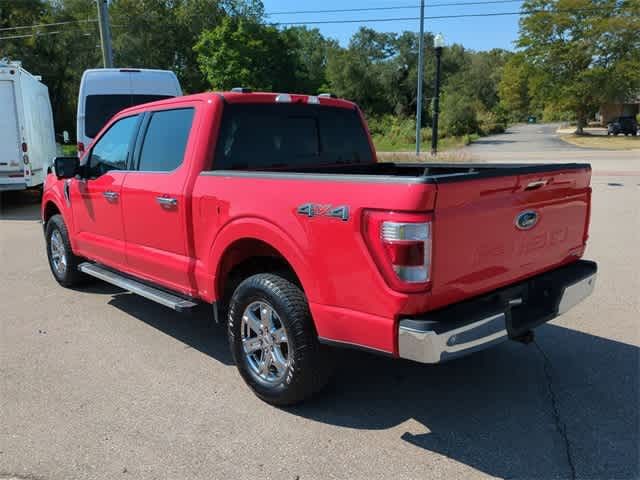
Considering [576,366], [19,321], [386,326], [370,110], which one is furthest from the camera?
[370,110]

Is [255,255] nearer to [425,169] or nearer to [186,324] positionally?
[186,324]

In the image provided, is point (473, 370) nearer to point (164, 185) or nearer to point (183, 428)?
point (183, 428)

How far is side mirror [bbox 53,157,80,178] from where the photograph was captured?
5.13 metres

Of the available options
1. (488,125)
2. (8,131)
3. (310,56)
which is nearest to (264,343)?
(8,131)

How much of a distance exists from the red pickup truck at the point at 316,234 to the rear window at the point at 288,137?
1 cm

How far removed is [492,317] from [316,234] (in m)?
1.03

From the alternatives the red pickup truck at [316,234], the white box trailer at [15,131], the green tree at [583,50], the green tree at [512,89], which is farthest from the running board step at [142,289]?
the green tree at [512,89]

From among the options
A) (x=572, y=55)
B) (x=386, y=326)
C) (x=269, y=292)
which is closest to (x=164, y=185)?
(x=269, y=292)

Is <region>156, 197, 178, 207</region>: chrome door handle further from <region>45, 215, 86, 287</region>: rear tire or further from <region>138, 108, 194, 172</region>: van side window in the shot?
<region>45, 215, 86, 287</region>: rear tire

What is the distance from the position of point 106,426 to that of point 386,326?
1.86 metres

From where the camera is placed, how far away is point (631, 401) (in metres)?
3.51

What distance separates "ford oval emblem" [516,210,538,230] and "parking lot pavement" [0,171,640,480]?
3.83 ft

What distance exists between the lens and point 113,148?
197 inches

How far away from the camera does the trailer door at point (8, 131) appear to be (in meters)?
11.9
